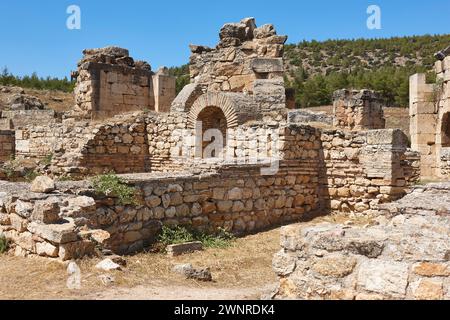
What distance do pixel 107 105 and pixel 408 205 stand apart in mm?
11504

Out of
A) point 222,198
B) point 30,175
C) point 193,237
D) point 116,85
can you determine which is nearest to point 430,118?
point 116,85

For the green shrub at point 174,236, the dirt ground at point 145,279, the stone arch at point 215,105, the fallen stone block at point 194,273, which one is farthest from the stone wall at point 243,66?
the fallen stone block at point 194,273

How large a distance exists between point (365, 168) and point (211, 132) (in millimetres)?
4732

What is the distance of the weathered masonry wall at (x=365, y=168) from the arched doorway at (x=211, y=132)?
3.18 metres

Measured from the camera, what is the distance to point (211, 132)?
13156 millimetres

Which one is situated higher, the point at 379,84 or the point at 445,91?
the point at 379,84

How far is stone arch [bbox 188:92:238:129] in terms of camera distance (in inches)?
457

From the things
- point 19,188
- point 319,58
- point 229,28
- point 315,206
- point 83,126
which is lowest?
point 315,206

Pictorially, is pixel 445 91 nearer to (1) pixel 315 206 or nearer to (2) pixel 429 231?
(1) pixel 315 206

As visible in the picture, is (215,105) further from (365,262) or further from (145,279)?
(365,262)

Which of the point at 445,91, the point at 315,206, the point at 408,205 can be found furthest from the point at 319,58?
the point at 408,205

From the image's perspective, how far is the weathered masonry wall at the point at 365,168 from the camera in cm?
963

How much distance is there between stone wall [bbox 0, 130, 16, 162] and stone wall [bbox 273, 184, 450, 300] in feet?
45.6

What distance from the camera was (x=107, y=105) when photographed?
15398mm
